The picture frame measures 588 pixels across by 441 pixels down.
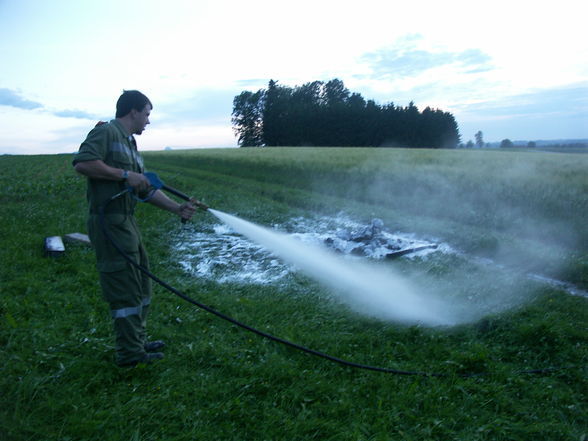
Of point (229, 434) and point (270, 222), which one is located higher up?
point (270, 222)

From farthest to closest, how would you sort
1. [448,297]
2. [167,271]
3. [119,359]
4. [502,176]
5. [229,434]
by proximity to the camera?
[502,176] → [167,271] → [448,297] → [119,359] → [229,434]

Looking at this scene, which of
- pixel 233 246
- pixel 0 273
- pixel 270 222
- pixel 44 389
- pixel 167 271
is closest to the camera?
pixel 44 389

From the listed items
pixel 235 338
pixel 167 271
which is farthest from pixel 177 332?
pixel 167 271

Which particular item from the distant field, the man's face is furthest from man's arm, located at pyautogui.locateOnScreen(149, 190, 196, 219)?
the distant field

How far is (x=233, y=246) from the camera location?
8.16 metres

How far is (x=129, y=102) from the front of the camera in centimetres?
375

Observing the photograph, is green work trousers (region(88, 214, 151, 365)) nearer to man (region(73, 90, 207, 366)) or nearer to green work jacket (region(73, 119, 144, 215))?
man (region(73, 90, 207, 366))

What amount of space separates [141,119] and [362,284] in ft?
12.7

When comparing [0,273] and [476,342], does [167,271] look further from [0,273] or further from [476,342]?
[476,342]

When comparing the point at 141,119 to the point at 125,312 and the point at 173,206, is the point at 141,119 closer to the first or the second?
the point at 173,206

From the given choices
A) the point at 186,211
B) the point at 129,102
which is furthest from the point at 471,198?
the point at 129,102

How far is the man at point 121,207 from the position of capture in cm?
348

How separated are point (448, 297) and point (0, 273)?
684 cm

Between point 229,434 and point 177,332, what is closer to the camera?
point 229,434
